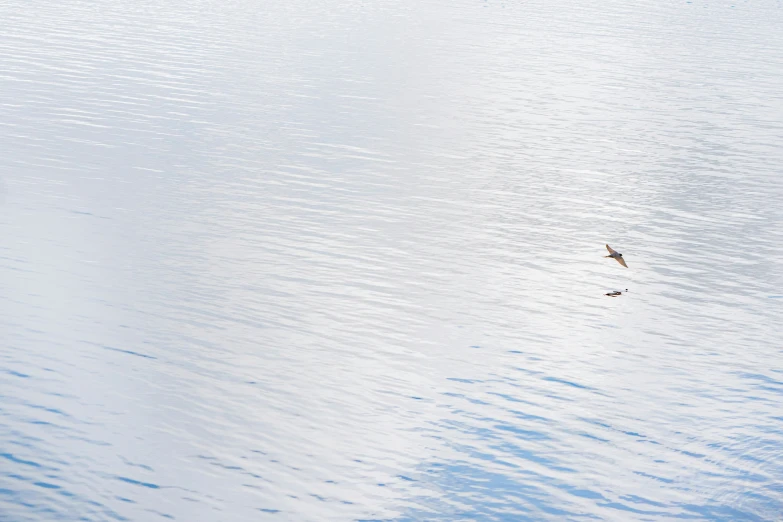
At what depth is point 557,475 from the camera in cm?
1769

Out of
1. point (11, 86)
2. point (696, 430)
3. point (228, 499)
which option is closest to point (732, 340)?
point (696, 430)

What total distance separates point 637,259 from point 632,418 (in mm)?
9632

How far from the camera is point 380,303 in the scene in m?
24.7

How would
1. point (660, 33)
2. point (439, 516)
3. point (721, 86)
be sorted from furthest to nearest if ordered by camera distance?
point (660, 33), point (721, 86), point (439, 516)

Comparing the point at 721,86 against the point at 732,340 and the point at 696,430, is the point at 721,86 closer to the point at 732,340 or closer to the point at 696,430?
the point at 732,340

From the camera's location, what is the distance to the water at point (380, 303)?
17.4m

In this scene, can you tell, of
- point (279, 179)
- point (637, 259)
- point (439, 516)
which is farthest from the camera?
point (279, 179)

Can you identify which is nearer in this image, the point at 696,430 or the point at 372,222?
the point at 696,430

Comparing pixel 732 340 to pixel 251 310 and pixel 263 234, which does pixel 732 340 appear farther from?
pixel 263 234

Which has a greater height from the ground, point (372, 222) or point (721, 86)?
point (372, 222)

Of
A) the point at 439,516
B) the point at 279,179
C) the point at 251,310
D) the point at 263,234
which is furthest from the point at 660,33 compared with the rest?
the point at 439,516

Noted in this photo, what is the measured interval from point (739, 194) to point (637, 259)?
9.17 meters

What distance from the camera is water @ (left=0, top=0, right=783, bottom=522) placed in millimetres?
17438

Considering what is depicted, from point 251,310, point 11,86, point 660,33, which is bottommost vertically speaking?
point 660,33
